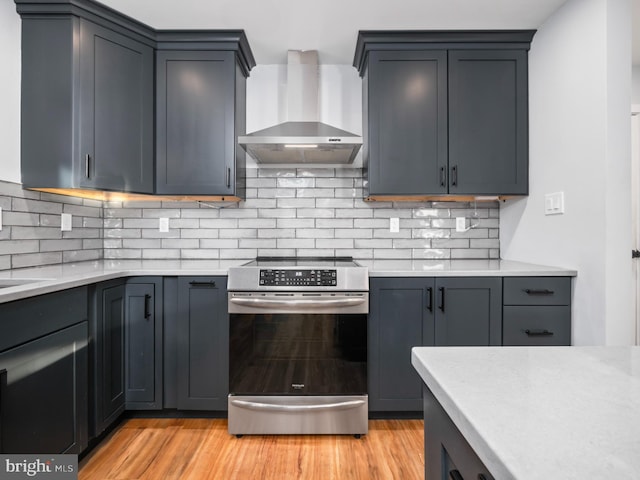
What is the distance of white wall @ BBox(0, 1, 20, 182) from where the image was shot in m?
2.06

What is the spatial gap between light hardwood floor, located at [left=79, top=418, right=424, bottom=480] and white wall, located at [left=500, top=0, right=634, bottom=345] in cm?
125

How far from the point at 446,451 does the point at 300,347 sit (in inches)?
61.0

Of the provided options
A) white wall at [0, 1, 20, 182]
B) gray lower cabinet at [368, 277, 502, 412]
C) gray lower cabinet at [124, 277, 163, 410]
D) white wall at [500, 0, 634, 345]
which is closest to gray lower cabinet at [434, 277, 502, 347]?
gray lower cabinet at [368, 277, 502, 412]

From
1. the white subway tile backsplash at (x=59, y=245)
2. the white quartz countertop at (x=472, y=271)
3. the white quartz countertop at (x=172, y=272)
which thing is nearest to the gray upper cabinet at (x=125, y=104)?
the white subway tile backsplash at (x=59, y=245)

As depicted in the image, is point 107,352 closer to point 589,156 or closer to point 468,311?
point 468,311

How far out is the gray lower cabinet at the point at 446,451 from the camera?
0.55m

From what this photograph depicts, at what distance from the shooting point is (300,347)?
217 cm

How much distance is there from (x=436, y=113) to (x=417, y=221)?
0.81 meters

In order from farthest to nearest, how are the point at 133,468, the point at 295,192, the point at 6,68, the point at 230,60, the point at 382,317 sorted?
the point at 295,192 → the point at 230,60 → the point at 382,317 → the point at 6,68 → the point at 133,468

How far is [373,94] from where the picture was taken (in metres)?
2.56

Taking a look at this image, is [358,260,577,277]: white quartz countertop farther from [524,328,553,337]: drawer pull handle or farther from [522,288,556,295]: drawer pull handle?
[524,328,553,337]: drawer pull handle

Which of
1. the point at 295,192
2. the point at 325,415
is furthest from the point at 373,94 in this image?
the point at 325,415

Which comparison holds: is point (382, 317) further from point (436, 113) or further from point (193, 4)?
point (193, 4)

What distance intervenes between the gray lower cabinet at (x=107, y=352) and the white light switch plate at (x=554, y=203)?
2675mm
